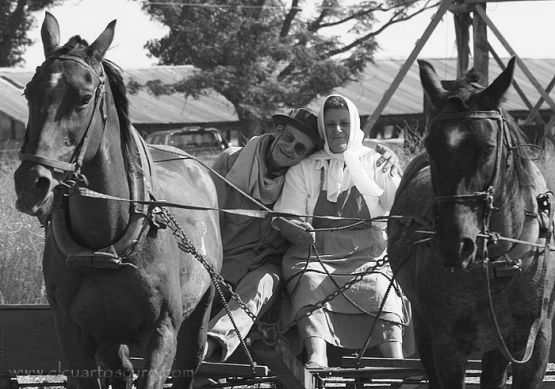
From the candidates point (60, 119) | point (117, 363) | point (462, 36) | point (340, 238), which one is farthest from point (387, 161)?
point (462, 36)

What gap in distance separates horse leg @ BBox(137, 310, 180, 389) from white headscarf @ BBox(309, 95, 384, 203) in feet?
6.58

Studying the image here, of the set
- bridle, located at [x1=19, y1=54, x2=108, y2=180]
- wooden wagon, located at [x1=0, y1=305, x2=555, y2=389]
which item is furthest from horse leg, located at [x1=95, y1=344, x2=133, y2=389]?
bridle, located at [x1=19, y1=54, x2=108, y2=180]

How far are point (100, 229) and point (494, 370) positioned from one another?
2.18m

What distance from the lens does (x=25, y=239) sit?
11242mm

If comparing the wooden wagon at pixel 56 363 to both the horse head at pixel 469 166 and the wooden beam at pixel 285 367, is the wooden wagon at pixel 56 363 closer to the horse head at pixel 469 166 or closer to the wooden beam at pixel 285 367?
the wooden beam at pixel 285 367

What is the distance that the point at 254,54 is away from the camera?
102ft

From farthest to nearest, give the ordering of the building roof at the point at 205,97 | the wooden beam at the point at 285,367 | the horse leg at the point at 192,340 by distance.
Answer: the building roof at the point at 205,97 < the horse leg at the point at 192,340 < the wooden beam at the point at 285,367

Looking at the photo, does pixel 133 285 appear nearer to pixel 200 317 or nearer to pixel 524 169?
pixel 200 317

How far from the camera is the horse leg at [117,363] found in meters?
5.93

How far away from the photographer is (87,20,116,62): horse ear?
5430mm

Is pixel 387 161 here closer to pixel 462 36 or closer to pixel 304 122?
pixel 304 122

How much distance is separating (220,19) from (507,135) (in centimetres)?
2632

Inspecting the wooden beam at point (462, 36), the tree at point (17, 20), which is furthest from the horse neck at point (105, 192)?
the tree at point (17, 20)

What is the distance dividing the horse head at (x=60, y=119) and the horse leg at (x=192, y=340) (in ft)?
5.33
